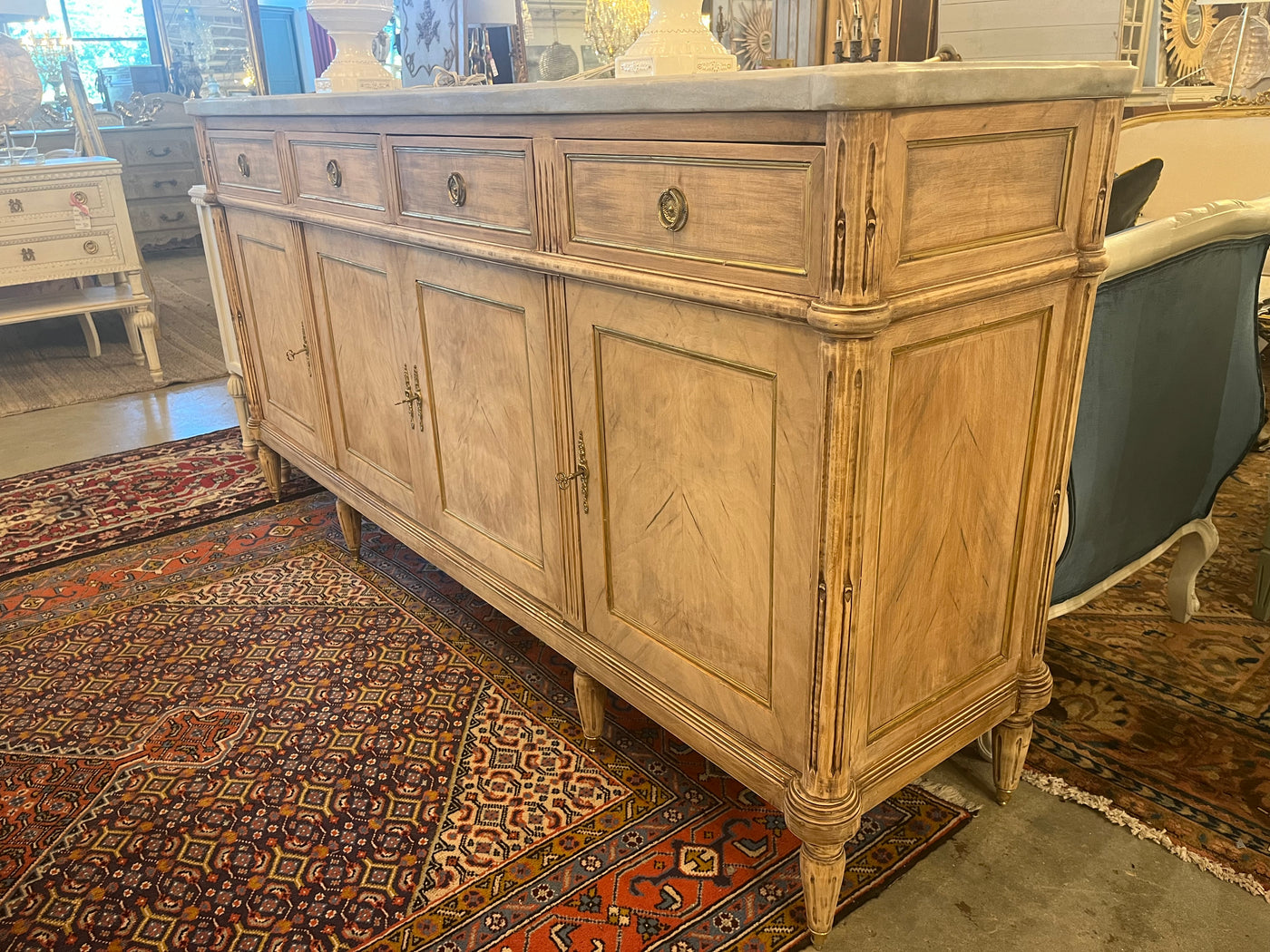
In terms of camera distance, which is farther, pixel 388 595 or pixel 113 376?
pixel 113 376

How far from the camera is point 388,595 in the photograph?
2.39 meters

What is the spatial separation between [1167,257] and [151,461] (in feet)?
10.1

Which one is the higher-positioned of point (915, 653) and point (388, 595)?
point (915, 653)

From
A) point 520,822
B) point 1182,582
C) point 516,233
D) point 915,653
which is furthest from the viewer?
point 1182,582

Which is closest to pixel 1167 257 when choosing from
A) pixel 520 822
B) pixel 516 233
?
pixel 516 233

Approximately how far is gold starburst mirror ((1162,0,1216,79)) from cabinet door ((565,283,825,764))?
3.86 metres

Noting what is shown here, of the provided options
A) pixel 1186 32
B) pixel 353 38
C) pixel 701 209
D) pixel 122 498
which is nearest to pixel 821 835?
pixel 701 209

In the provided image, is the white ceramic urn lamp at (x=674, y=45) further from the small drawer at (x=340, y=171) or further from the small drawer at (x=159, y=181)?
the small drawer at (x=159, y=181)

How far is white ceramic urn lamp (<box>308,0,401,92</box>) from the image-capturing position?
2201mm

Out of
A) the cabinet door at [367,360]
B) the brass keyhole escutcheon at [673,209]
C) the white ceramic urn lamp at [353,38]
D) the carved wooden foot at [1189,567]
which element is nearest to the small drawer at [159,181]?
the white ceramic urn lamp at [353,38]

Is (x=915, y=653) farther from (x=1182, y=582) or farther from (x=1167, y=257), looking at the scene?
(x=1182, y=582)

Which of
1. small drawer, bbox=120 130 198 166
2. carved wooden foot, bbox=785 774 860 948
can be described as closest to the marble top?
carved wooden foot, bbox=785 774 860 948

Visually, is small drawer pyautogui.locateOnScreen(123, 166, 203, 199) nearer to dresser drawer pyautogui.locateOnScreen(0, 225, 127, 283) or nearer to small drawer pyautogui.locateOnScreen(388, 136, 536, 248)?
dresser drawer pyautogui.locateOnScreen(0, 225, 127, 283)

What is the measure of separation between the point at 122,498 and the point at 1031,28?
2.81 metres
